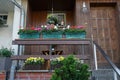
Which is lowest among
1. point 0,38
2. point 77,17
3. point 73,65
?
point 73,65

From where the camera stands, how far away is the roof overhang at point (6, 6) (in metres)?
7.59

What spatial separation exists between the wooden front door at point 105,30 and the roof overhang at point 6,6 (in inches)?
118

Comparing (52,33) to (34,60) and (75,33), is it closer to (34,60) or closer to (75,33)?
(75,33)

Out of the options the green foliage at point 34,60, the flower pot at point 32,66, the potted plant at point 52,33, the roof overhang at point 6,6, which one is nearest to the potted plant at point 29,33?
the potted plant at point 52,33

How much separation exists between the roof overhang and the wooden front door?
9.82ft

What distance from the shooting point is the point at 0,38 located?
7.96m

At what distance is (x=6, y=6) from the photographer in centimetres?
796

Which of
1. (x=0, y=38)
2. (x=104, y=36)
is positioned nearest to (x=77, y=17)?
(x=104, y=36)

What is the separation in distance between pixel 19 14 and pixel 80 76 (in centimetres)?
430

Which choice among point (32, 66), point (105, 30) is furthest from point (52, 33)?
point (105, 30)

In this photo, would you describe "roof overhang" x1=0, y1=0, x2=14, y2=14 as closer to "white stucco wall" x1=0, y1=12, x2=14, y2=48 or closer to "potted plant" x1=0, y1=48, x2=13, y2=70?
"white stucco wall" x1=0, y1=12, x2=14, y2=48

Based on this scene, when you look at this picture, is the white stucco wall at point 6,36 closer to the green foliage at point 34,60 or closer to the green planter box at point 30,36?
the green planter box at point 30,36

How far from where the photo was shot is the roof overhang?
759 cm

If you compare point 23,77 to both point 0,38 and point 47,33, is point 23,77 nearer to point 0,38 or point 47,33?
A: point 47,33
